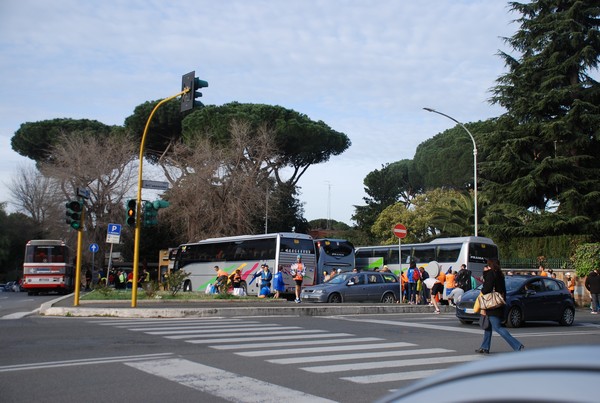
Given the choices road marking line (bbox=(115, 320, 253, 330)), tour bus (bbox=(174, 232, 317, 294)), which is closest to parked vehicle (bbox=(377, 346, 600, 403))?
road marking line (bbox=(115, 320, 253, 330))

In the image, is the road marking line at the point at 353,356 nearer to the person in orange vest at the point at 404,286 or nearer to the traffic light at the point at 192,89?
the traffic light at the point at 192,89

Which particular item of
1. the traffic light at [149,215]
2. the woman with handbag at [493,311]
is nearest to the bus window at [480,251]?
the traffic light at [149,215]

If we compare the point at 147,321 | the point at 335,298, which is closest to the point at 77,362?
the point at 147,321

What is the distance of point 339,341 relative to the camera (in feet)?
41.1

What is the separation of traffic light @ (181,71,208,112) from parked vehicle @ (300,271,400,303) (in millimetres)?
11229

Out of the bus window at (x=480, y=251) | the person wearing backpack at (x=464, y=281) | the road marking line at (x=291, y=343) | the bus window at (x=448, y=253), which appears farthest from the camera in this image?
the bus window at (x=448, y=253)

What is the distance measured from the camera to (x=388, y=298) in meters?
27.3

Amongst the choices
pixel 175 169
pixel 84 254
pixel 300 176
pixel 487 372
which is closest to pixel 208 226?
pixel 175 169

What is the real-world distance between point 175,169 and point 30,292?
14271 mm

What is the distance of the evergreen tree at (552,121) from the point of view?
35406 mm

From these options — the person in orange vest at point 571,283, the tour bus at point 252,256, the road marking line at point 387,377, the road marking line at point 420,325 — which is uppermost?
the tour bus at point 252,256

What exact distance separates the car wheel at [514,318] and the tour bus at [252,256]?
A: 16506 mm

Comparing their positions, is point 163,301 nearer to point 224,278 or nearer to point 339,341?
point 224,278

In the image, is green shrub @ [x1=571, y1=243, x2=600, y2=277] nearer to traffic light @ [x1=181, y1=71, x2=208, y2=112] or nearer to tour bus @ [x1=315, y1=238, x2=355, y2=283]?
tour bus @ [x1=315, y1=238, x2=355, y2=283]
